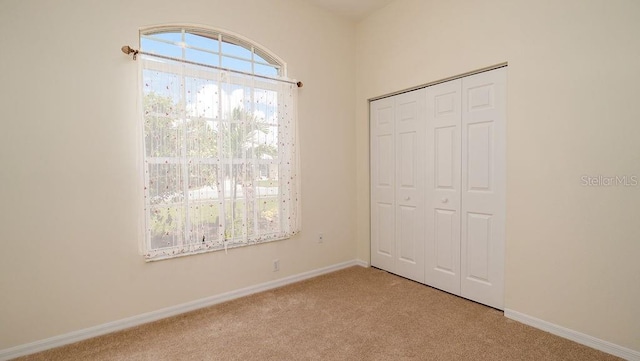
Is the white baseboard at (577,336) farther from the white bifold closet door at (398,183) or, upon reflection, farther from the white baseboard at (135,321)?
the white baseboard at (135,321)

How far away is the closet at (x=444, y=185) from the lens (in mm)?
2568

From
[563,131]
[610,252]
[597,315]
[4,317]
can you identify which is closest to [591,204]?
[610,252]

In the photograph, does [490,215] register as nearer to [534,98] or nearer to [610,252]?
[610,252]

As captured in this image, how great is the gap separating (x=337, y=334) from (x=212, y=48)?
2.78 meters

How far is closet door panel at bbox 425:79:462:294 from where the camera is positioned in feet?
9.29

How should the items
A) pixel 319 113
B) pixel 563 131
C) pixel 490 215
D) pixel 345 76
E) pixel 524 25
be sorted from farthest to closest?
1. pixel 345 76
2. pixel 319 113
3. pixel 490 215
4. pixel 524 25
5. pixel 563 131

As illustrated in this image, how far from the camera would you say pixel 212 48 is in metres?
2.75

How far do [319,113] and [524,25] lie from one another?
2.08 m

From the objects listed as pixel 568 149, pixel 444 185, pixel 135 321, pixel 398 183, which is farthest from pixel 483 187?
pixel 135 321

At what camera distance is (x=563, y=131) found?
213cm

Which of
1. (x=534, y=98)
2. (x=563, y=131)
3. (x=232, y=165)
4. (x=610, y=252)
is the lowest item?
(x=610, y=252)

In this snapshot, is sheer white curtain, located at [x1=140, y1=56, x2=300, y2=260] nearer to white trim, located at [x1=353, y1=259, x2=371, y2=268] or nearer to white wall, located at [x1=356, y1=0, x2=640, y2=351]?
white trim, located at [x1=353, y1=259, x2=371, y2=268]

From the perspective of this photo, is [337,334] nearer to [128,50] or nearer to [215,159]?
[215,159]

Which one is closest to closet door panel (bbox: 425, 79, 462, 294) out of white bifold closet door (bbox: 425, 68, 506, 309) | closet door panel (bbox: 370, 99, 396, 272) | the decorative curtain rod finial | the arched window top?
white bifold closet door (bbox: 425, 68, 506, 309)
